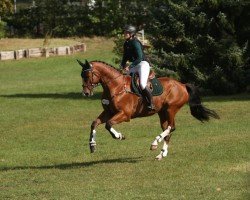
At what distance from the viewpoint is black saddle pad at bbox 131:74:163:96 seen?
1753 centimetres

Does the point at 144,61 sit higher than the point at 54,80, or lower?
higher

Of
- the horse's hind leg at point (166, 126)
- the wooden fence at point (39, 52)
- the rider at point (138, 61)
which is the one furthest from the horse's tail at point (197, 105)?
the wooden fence at point (39, 52)

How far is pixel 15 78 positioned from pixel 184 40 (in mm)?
18783

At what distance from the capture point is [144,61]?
57.7 feet

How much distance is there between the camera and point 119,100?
17.1 m

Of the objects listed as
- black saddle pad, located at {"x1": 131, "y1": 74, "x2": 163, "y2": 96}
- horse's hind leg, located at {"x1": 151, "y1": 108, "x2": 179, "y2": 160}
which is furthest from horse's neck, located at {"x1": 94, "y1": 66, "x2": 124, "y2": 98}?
horse's hind leg, located at {"x1": 151, "y1": 108, "x2": 179, "y2": 160}

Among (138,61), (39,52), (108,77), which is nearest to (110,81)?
(108,77)

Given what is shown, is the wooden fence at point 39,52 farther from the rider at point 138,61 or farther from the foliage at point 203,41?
the rider at point 138,61

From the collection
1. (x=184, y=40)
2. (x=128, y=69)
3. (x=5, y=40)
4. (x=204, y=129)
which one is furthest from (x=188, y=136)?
(x=5, y=40)

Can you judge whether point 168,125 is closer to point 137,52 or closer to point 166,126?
point 166,126

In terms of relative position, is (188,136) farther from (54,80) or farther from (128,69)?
(54,80)

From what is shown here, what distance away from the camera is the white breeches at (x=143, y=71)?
1752 centimetres

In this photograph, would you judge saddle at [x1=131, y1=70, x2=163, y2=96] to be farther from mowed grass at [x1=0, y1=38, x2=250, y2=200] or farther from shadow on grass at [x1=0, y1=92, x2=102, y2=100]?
shadow on grass at [x1=0, y1=92, x2=102, y2=100]

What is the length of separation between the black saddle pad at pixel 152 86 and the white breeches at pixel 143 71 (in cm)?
14
